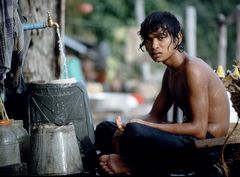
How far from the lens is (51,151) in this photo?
178 inches

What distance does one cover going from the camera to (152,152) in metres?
4.31

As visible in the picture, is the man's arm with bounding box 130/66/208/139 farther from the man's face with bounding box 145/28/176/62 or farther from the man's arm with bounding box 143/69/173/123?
the man's arm with bounding box 143/69/173/123

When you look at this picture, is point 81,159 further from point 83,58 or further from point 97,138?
point 83,58

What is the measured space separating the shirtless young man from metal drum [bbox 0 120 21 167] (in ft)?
2.38

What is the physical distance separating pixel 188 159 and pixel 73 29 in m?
26.6

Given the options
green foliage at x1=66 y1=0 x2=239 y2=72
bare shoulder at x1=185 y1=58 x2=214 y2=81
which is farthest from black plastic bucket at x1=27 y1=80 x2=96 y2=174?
green foliage at x1=66 y1=0 x2=239 y2=72

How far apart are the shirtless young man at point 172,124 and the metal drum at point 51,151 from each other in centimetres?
27

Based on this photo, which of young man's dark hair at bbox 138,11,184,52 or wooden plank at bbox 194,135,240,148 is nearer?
wooden plank at bbox 194,135,240,148

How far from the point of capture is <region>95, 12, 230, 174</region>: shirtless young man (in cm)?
431

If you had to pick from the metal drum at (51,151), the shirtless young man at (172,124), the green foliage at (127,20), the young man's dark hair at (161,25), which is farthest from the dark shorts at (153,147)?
the green foliage at (127,20)

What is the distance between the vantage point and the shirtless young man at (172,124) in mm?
4309

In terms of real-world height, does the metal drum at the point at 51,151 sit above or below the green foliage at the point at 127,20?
below

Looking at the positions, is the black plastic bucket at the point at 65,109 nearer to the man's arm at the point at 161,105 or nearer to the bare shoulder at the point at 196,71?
the man's arm at the point at 161,105

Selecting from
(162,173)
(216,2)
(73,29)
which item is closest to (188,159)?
(162,173)
